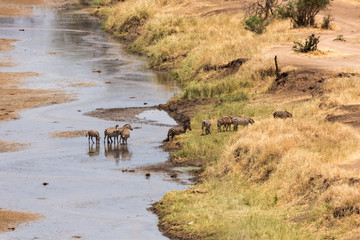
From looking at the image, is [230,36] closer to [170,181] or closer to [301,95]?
[301,95]

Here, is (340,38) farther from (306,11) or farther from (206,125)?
(206,125)

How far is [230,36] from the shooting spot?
4003 centimetres

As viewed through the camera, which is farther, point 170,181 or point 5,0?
point 5,0

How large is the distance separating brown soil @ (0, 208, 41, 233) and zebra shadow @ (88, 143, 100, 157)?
563cm

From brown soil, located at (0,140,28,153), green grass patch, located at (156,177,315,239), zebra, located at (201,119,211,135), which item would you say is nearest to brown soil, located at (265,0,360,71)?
zebra, located at (201,119,211,135)

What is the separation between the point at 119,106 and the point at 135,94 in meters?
3.20

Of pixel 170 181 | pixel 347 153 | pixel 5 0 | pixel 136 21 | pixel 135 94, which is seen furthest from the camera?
pixel 5 0

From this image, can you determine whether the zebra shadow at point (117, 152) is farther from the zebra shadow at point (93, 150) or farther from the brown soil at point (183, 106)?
the brown soil at point (183, 106)

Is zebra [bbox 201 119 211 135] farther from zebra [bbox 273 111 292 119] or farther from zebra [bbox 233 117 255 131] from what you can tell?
zebra [bbox 273 111 292 119]

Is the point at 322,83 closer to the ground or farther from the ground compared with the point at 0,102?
farther from the ground

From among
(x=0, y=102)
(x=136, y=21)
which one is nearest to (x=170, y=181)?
(x=0, y=102)

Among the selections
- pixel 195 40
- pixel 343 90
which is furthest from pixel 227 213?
pixel 195 40

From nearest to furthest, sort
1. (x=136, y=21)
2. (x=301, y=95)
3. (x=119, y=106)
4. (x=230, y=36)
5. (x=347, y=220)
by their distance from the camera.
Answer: (x=347, y=220)
(x=301, y=95)
(x=119, y=106)
(x=230, y=36)
(x=136, y=21)

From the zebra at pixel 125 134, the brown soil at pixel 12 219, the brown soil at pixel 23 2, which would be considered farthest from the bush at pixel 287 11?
the brown soil at pixel 23 2
